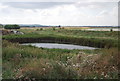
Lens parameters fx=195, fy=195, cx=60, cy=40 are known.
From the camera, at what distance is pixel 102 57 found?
902 centimetres

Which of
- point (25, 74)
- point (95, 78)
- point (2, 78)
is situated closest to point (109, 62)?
point (95, 78)

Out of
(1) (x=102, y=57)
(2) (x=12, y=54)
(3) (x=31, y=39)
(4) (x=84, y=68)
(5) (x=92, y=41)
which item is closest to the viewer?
(4) (x=84, y=68)

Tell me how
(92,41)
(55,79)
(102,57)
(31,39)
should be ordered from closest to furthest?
(55,79) < (102,57) < (92,41) < (31,39)

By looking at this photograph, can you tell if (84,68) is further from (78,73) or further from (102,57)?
(102,57)

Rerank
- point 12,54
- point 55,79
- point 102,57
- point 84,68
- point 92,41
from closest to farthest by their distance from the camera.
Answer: point 55,79
point 84,68
point 102,57
point 12,54
point 92,41

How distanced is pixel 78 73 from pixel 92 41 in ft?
71.6

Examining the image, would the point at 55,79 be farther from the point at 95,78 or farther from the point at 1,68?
the point at 1,68

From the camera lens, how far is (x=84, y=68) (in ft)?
Result: 25.7

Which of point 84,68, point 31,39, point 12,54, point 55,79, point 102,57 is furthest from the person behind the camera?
point 31,39

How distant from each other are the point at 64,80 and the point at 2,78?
2.20 m

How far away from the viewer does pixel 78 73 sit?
6.96m

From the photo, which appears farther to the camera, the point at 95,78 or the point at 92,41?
the point at 92,41

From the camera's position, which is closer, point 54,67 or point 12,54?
point 54,67

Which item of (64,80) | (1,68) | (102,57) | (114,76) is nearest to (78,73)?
(64,80)
